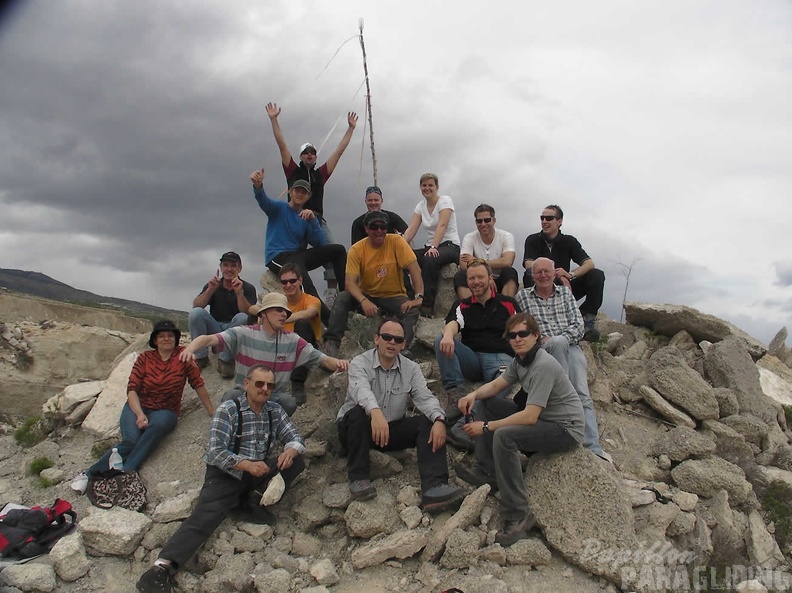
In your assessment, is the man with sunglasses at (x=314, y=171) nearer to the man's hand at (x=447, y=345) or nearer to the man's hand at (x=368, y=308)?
the man's hand at (x=368, y=308)

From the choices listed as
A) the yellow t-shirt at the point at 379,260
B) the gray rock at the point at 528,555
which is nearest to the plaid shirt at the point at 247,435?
the gray rock at the point at 528,555

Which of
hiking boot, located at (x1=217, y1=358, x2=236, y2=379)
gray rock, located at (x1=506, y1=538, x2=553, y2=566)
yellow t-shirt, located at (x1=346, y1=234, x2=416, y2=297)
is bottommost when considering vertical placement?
gray rock, located at (x1=506, y1=538, x2=553, y2=566)

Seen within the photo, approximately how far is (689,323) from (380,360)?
7.82 m

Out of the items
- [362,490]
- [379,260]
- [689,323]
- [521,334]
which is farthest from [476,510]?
[689,323]

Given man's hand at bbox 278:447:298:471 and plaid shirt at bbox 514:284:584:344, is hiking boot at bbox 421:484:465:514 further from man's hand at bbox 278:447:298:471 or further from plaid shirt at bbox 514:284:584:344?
plaid shirt at bbox 514:284:584:344

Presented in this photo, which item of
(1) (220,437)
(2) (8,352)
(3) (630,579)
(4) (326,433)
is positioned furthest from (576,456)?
(2) (8,352)

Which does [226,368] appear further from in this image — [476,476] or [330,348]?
[476,476]

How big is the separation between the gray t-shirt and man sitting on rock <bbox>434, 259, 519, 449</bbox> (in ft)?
4.12

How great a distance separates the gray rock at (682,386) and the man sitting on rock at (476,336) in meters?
3.22

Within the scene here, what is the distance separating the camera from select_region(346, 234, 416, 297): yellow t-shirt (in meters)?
8.26

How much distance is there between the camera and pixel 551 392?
17.9ft

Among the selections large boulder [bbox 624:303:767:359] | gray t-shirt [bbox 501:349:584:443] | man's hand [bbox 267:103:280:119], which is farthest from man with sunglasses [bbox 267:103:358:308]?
large boulder [bbox 624:303:767:359]

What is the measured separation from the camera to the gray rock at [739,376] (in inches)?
351

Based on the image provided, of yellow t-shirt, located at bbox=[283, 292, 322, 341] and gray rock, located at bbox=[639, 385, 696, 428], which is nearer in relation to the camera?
yellow t-shirt, located at bbox=[283, 292, 322, 341]
